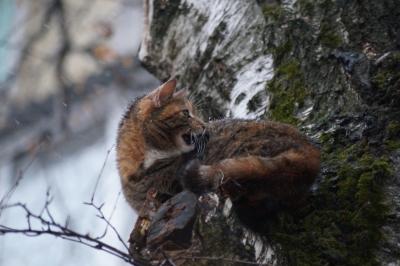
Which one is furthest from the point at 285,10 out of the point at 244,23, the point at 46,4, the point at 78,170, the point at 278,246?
the point at 46,4

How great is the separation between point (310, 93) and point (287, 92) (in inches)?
4.8

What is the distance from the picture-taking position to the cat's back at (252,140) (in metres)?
3.03

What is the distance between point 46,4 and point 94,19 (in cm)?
61

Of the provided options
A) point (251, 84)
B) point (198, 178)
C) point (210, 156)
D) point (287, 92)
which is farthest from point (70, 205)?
point (198, 178)

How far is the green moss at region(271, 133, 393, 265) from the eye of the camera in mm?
2830

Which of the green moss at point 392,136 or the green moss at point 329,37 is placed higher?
the green moss at point 329,37

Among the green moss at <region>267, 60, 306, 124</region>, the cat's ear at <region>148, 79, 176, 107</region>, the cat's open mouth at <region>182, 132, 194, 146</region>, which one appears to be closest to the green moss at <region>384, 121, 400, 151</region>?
the green moss at <region>267, 60, 306, 124</region>

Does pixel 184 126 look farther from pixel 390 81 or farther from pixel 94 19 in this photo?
pixel 94 19

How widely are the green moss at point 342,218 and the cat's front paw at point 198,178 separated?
27 centimetres

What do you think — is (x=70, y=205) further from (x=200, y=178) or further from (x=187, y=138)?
(x=200, y=178)

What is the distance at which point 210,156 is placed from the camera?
10.5 ft

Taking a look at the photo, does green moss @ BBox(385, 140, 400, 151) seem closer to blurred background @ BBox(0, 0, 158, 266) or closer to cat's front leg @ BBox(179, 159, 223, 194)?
cat's front leg @ BBox(179, 159, 223, 194)

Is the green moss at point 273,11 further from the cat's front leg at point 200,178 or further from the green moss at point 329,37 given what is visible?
the cat's front leg at point 200,178

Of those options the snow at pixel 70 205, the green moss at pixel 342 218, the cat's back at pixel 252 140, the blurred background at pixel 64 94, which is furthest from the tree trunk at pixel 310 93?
the blurred background at pixel 64 94
